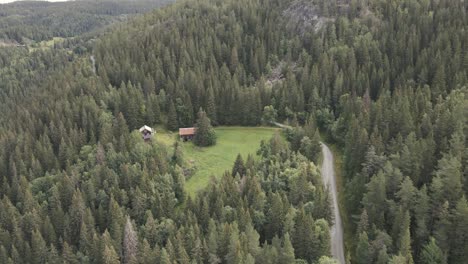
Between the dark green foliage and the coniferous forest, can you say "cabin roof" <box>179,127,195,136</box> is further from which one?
the coniferous forest

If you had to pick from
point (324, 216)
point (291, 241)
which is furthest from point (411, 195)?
point (291, 241)

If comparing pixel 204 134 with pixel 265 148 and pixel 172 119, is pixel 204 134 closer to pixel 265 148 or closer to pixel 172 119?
pixel 172 119

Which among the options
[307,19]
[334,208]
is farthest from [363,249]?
[307,19]

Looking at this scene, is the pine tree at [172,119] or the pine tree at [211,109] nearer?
the pine tree at [172,119]

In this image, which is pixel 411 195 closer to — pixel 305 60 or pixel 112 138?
pixel 112 138

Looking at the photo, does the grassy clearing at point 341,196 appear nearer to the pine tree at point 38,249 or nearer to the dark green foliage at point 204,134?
the dark green foliage at point 204,134

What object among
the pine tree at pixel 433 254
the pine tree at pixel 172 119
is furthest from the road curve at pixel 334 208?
the pine tree at pixel 172 119
